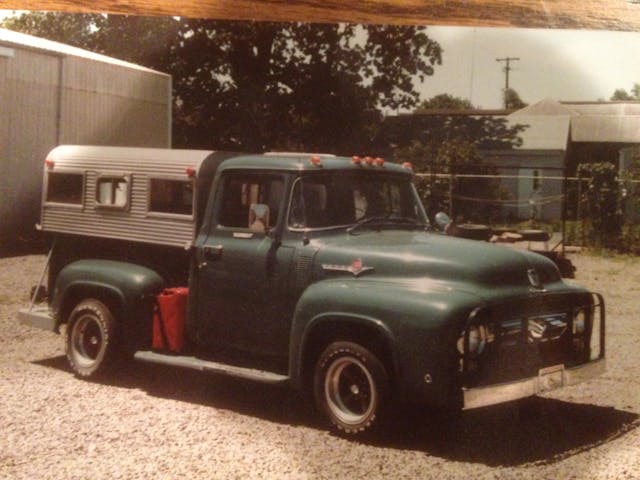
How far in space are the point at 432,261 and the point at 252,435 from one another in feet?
4.54

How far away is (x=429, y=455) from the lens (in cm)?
454

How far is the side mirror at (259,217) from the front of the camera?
5.42 metres

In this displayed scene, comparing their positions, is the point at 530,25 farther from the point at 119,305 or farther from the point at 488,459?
the point at 119,305

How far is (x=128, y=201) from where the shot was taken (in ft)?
20.5

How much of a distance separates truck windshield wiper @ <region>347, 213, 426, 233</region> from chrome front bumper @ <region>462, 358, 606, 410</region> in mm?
1438

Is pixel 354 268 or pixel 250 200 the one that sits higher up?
pixel 250 200

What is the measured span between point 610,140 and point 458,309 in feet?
10.4

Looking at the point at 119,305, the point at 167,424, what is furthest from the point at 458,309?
the point at 119,305

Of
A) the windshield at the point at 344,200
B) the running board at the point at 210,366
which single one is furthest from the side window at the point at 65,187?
the windshield at the point at 344,200

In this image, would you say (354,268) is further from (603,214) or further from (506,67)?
(603,214)

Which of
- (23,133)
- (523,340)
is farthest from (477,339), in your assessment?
(23,133)

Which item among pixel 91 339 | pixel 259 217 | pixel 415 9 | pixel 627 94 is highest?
pixel 415 9

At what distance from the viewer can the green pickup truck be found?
14.9 ft

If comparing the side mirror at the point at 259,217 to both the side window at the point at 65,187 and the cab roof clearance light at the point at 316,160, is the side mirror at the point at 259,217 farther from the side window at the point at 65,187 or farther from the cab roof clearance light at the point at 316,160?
the side window at the point at 65,187
